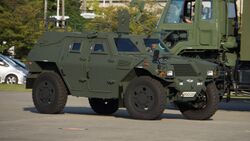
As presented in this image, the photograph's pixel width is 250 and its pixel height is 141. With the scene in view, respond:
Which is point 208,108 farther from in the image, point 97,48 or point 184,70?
point 97,48

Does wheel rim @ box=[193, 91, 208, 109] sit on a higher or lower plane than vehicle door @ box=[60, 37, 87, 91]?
lower

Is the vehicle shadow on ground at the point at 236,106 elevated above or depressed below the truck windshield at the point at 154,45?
below

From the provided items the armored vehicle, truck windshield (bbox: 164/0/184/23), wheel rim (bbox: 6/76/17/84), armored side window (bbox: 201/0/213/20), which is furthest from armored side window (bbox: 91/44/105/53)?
wheel rim (bbox: 6/76/17/84)

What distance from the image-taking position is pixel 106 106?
19.9 meters

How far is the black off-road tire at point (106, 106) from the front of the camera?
64.9 feet

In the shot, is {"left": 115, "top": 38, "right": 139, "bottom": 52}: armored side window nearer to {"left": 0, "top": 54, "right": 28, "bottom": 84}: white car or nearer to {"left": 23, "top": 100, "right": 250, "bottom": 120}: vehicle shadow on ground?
{"left": 23, "top": 100, "right": 250, "bottom": 120}: vehicle shadow on ground

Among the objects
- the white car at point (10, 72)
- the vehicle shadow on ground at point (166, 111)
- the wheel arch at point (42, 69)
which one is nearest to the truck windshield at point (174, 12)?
the vehicle shadow on ground at point (166, 111)

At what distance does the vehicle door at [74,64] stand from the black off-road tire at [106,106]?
1.08 metres

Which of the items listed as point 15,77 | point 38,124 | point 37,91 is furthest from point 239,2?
point 15,77

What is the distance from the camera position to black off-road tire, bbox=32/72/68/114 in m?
18.9

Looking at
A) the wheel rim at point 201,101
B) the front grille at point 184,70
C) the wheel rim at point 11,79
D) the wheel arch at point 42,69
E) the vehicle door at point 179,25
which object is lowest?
the wheel rim at point 11,79

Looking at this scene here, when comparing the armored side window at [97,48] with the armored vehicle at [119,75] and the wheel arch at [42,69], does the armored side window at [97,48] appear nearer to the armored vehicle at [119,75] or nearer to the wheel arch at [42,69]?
the armored vehicle at [119,75]

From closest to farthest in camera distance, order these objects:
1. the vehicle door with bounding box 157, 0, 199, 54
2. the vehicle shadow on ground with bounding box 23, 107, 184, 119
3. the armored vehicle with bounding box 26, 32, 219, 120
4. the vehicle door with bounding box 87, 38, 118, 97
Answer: the armored vehicle with bounding box 26, 32, 219, 120 → the vehicle door with bounding box 87, 38, 118, 97 → the vehicle shadow on ground with bounding box 23, 107, 184, 119 → the vehicle door with bounding box 157, 0, 199, 54

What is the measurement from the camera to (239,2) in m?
22.4
